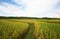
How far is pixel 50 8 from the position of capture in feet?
8.29

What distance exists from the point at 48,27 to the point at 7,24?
691mm

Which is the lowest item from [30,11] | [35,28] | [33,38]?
[33,38]

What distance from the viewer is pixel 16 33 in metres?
2.37

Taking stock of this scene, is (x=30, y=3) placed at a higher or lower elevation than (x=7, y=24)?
higher

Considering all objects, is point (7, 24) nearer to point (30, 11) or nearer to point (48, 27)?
point (30, 11)

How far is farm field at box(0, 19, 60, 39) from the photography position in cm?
237

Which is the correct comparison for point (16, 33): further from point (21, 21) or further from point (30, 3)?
point (30, 3)

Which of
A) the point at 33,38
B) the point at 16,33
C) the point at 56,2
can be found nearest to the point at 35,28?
the point at 33,38

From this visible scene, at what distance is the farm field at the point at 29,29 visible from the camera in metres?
2.37

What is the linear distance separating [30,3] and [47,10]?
1.05 ft

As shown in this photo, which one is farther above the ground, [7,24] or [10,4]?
[10,4]

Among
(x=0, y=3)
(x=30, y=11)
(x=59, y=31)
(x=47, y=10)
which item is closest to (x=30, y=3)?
(x=30, y=11)

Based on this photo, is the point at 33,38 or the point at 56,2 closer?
the point at 33,38

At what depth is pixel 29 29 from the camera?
244cm
